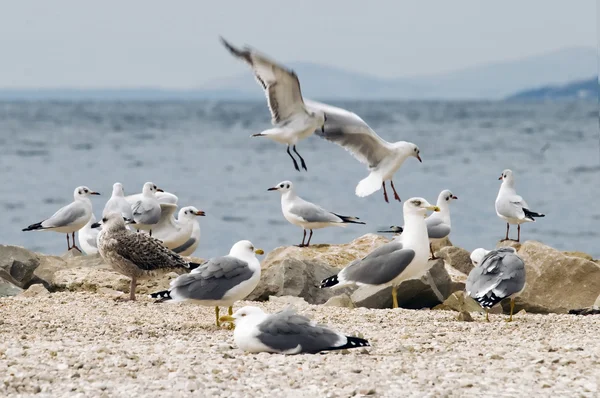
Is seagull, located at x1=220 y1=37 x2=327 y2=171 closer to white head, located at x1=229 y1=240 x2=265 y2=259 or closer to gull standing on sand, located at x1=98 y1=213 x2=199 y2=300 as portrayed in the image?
gull standing on sand, located at x1=98 y1=213 x2=199 y2=300

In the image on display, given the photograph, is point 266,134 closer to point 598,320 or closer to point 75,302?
point 75,302

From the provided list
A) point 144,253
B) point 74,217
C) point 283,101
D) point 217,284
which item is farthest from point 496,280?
point 74,217

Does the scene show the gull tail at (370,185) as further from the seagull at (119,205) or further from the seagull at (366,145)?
the seagull at (119,205)

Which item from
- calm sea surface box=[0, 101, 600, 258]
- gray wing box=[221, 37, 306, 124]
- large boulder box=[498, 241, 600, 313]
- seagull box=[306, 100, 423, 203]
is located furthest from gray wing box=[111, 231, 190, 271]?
calm sea surface box=[0, 101, 600, 258]

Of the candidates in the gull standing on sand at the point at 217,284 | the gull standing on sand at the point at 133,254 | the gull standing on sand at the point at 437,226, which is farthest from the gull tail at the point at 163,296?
the gull standing on sand at the point at 437,226

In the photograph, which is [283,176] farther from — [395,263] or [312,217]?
[395,263]

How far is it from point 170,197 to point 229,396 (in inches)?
285

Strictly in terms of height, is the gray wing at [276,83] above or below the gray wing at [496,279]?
above

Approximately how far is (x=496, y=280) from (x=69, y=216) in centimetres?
596

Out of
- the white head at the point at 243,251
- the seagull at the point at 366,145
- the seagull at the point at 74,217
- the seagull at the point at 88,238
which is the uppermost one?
the seagull at the point at 366,145

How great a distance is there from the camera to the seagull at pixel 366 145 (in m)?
10.8

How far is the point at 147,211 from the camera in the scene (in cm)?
1151

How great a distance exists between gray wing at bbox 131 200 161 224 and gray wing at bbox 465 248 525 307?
434cm

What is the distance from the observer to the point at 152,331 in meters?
7.28
